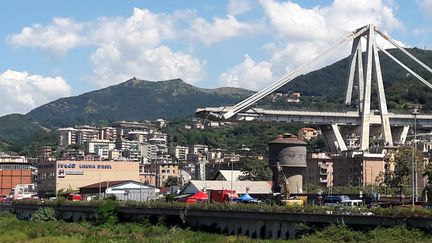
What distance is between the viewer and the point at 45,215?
90.1 meters

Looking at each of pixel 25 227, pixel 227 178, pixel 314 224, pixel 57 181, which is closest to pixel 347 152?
pixel 227 178

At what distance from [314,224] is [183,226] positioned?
16.0 metres

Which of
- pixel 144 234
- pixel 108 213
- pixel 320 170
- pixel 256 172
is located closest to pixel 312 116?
pixel 256 172

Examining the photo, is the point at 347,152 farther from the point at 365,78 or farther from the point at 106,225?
the point at 106,225

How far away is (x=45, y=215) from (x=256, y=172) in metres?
49.7

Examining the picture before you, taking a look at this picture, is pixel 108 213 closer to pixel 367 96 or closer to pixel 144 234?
pixel 144 234

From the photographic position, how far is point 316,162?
16412 cm

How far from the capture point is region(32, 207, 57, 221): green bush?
291 feet

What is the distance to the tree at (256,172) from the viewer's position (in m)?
130

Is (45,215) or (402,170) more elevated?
(402,170)

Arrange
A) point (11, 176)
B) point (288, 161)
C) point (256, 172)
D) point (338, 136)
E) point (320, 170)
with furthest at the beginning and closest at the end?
point (11, 176) < point (320, 170) < point (338, 136) < point (256, 172) < point (288, 161)

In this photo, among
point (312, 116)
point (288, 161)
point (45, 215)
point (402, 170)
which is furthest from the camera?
point (312, 116)

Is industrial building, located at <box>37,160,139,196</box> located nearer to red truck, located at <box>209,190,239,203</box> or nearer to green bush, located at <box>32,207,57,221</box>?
green bush, located at <box>32,207,57,221</box>

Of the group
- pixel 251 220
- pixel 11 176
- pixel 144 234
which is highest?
pixel 11 176
